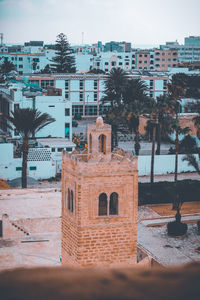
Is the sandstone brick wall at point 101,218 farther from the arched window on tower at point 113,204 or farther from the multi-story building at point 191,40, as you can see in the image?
the multi-story building at point 191,40

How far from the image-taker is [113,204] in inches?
599

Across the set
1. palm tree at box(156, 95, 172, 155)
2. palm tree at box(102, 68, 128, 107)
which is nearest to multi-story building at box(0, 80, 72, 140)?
palm tree at box(102, 68, 128, 107)

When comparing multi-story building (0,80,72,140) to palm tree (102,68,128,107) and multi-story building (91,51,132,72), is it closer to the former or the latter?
palm tree (102,68,128,107)

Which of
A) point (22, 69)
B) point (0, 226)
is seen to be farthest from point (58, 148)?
point (22, 69)

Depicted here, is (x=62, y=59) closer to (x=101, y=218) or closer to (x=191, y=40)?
(x=101, y=218)

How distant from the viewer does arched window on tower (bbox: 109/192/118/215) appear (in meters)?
15.0

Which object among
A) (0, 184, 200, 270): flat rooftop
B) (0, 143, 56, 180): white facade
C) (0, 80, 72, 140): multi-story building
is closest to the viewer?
(0, 184, 200, 270): flat rooftop

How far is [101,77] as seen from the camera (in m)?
62.5

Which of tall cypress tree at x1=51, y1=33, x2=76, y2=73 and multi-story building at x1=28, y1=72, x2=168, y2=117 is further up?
tall cypress tree at x1=51, y1=33, x2=76, y2=73

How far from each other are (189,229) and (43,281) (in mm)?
23462

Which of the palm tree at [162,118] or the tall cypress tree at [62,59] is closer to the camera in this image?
the palm tree at [162,118]

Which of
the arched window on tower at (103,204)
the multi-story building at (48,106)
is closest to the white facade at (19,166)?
the multi-story building at (48,106)

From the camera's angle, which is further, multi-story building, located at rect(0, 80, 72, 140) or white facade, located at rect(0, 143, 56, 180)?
multi-story building, located at rect(0, 80, 72, 140)

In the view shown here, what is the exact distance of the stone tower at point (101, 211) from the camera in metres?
14.4
